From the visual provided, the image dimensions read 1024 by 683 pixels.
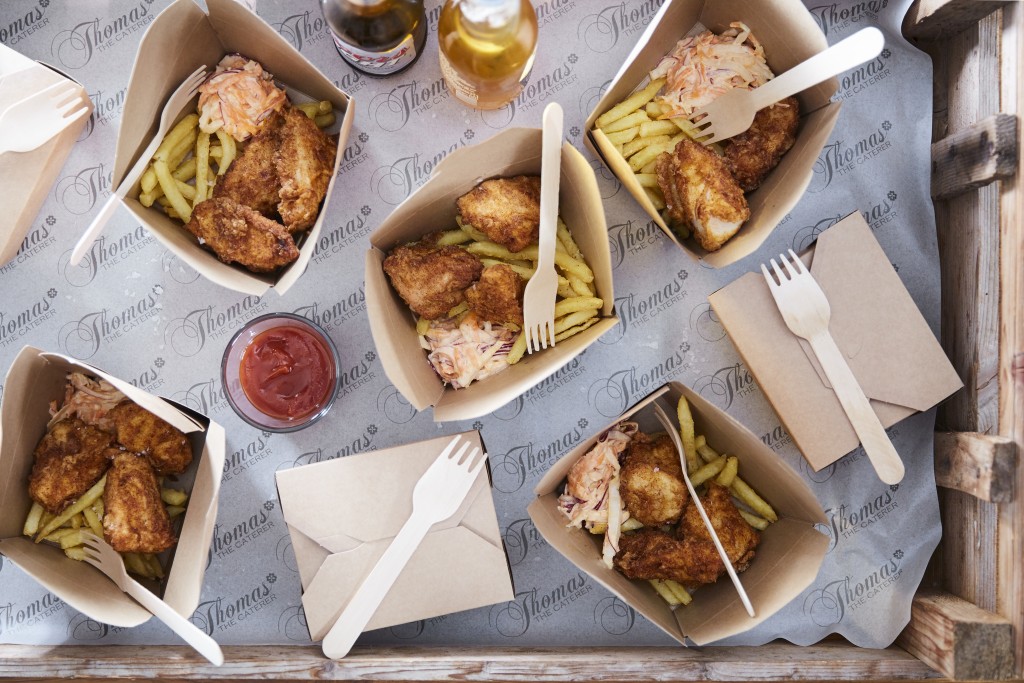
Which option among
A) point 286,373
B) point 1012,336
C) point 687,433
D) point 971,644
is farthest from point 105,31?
point 971,644

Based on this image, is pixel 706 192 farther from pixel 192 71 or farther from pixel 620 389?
pixel 192 71

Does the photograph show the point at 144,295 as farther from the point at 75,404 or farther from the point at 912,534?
the point at 912,534

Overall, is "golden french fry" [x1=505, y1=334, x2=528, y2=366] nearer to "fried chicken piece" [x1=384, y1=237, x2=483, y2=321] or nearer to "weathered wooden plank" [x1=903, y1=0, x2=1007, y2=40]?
"fried chicken piece" [x1=384, y1=237, x2=483, y2=321]

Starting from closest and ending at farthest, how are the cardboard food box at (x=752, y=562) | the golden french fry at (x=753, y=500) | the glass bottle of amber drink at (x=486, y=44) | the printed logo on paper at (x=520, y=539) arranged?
the glass bottle of amber drink at (x=486, y=44), the cardboard food box at (x=752, y=562), the golden french fry at (x=753, y=500), the printed logo on paper at (x=520, y=539)

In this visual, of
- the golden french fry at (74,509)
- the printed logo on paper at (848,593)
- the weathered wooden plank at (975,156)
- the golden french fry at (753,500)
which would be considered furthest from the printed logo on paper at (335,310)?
the weathered wooden plank at (975,156)

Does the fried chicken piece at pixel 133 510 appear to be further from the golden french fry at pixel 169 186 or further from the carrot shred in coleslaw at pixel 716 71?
the carrot shred in coleslaw at pixel 716 71

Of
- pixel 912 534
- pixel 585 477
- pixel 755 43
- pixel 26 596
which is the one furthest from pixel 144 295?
pixel 912 534
